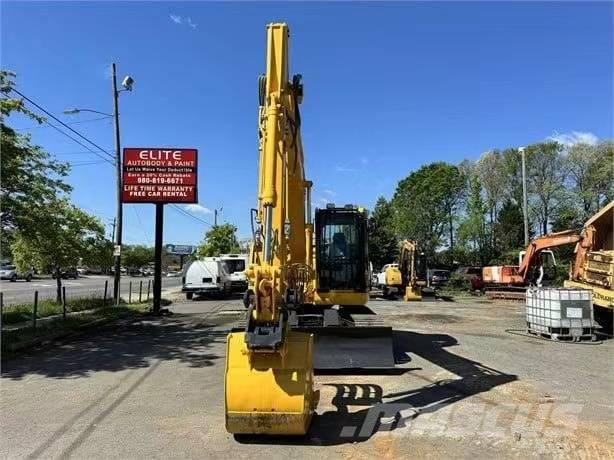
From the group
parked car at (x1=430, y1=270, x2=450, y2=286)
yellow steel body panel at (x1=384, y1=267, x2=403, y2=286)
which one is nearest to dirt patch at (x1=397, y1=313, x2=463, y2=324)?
yellow steel body panel at (x1=384, y1=267, x2=403, y2=286)

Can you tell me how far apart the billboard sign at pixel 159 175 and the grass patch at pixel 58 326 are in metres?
4.95

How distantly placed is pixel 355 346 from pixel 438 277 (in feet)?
107

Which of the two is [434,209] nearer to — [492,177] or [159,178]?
[492,177]

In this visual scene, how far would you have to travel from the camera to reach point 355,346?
408 inches

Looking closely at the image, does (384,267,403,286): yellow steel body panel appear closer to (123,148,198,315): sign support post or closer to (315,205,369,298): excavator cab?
(123,148,198,315): sign support post

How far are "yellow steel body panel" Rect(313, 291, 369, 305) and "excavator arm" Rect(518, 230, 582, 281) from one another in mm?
9120

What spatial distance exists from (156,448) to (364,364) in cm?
490

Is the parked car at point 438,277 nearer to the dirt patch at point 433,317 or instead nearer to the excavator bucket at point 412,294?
the excavator bucket at point 412,294

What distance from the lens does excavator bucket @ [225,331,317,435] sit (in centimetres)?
616

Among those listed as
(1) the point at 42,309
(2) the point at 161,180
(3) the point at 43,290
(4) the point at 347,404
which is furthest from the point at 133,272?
(4) the point at 347,404

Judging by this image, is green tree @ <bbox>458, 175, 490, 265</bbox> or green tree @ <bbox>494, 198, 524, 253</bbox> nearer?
green tree @ <bbox>494, 198, 524, 253</bbox>

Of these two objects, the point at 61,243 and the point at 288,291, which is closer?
the point at 288,291

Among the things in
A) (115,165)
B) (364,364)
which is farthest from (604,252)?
(115,165)

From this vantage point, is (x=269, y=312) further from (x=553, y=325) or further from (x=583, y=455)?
(x=553, y=325)
